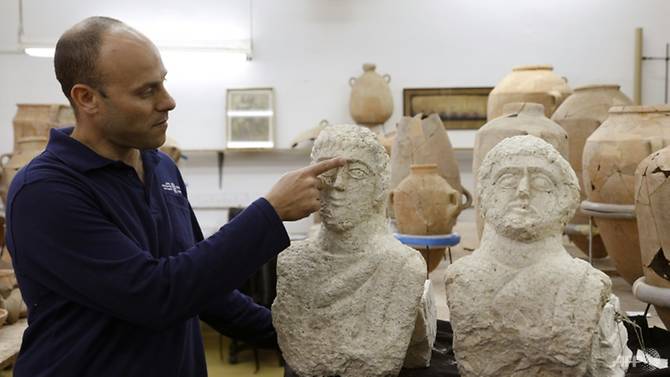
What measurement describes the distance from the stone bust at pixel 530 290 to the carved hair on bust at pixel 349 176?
387mm

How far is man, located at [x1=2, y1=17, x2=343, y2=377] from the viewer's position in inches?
79.0

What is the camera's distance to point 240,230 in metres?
2.05

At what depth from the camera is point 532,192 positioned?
2.42m

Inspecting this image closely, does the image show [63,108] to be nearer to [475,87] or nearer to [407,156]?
[407,156]

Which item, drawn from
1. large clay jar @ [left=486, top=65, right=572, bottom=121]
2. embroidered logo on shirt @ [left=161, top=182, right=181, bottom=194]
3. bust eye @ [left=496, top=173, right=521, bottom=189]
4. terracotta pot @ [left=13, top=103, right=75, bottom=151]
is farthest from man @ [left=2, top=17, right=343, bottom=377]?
terracotta pot @ [left=13, top=103, right=75, bottom=151]

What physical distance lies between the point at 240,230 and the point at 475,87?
6.31 metres

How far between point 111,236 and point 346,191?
0.88 meters

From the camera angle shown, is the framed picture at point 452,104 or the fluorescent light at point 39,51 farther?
the framed picture at point 452,104

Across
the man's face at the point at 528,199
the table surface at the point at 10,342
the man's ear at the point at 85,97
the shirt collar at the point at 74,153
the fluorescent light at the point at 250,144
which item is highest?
the man's ear at the point at 85,97

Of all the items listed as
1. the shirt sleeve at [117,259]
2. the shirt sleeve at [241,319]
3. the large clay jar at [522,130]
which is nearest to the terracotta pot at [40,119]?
the large clay jar at [522,130]

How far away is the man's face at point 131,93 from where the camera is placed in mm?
2104

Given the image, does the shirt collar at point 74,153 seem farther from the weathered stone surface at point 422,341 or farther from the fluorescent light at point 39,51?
the fluorescent light at point 39,51

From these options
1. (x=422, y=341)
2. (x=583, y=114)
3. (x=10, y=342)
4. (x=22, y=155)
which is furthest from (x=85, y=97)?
(x=22, y=155)

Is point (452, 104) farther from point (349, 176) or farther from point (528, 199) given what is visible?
point (528, 199)
